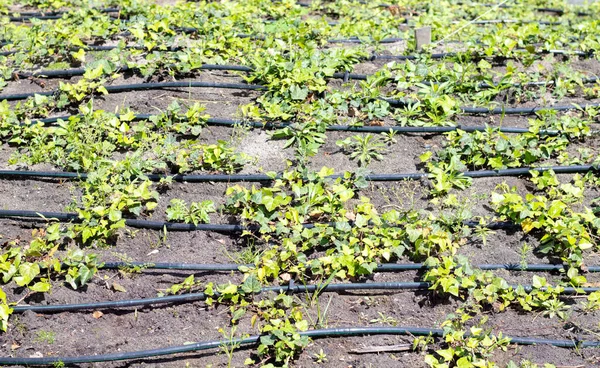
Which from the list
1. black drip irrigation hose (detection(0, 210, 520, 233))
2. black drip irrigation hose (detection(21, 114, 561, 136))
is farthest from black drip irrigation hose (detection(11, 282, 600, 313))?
black drip irrigation hose (detection(21, 114, 561, 136))

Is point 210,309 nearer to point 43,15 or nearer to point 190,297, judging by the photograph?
point 190,297

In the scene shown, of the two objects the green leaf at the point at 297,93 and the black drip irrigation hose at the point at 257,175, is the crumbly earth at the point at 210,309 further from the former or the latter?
the green leaf at the point at 297,93

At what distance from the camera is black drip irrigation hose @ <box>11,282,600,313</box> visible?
350cm

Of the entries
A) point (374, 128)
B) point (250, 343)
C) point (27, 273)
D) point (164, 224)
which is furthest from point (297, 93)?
point (27, 273)

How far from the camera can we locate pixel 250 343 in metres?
3.31

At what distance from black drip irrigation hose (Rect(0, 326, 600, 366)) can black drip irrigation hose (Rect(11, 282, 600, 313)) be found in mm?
271

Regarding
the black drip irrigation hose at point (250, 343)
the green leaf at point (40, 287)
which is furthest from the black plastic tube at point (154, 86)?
the black drip irrigation hose at point (250, 343)

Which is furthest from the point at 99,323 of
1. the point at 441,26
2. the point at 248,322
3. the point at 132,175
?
the point at 441,26

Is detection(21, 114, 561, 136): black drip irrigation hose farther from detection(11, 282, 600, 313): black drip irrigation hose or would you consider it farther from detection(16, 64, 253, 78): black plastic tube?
detection(11, 282, 600, 313): black drip irrigation hose

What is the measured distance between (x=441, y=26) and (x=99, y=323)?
3.89 meters

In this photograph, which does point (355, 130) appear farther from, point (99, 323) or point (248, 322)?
point (99, 323)

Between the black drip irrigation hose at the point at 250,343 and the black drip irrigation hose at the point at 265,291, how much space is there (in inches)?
10.7

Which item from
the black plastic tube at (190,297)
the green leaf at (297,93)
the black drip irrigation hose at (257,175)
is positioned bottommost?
the black plastic tube at (190,297)

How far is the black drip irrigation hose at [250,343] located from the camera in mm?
3246
